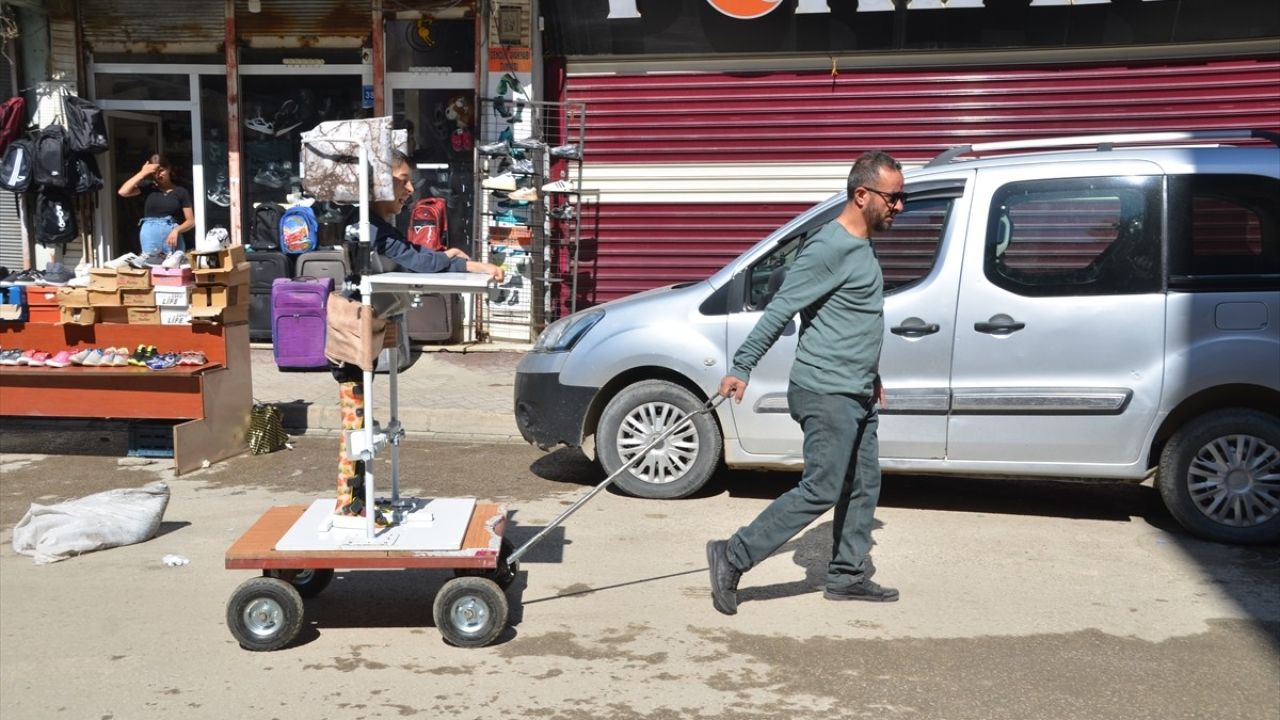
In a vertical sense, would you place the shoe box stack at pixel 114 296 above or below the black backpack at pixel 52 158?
below

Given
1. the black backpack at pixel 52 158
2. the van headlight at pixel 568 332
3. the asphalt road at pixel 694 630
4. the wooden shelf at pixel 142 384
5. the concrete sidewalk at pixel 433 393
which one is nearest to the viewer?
the asphalt road at pixel 694 630

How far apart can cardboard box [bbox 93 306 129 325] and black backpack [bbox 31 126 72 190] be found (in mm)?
4600

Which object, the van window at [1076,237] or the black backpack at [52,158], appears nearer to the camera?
the van window at [1076,237]

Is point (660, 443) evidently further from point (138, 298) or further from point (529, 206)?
point (529, 206)

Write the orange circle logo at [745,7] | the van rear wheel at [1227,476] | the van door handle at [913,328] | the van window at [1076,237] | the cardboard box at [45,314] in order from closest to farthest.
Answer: the van rear wheel at [1227,476]
the van window at [1076,237]
the van door handle at [913,328]
the cardboard box at [45,314]
the orange circle logo at [745,7]

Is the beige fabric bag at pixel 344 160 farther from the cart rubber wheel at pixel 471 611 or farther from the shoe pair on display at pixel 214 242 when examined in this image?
the shoe pair on display at pixel 214 242

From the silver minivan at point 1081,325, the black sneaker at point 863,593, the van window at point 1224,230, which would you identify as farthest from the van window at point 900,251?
the black sneaker at point 863,593

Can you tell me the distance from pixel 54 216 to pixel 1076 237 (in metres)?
10.6

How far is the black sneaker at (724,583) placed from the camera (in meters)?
5.32

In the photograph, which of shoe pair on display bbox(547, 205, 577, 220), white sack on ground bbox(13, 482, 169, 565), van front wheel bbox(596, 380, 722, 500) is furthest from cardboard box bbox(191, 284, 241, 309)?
shoe pair on display bbox(547, 205, 577, 220)

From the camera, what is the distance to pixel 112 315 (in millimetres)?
8711

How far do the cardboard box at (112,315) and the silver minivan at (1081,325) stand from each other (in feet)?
14.1

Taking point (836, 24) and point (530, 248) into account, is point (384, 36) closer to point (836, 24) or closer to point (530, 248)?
point (530, 248)

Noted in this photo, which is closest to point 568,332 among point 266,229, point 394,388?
point 394,388
